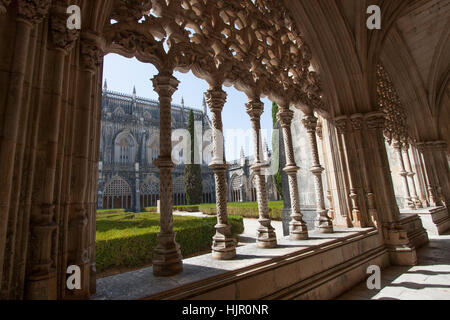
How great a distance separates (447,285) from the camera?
2.58m

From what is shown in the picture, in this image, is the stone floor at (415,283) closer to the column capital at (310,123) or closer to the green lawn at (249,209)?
the column capital at (310,123)

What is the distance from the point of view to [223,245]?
7.39ft

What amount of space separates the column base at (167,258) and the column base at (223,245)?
0.47 meters

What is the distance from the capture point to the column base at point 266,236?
8.71ft

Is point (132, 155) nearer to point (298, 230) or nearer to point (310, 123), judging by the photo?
point (310, 123)

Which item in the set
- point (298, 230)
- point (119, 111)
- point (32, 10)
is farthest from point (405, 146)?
point (119, 111)

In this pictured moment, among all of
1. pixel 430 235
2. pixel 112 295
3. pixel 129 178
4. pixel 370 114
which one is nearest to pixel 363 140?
pixel 370 114

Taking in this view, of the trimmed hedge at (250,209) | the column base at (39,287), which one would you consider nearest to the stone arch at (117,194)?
the trimmed hedge at (250,209)

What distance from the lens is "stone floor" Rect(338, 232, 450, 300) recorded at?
94.5 inches

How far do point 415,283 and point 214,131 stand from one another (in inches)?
119

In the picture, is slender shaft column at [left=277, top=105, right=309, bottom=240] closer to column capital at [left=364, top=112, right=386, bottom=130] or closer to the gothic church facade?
column capital at [left=364, top=112, right=386, bottom=130]

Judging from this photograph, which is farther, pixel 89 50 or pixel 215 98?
pixel 215 98

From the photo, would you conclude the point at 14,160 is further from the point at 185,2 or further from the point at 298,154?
the point at 298,154

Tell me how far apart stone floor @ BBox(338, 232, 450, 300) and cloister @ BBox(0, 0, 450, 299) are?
19 centimetres
